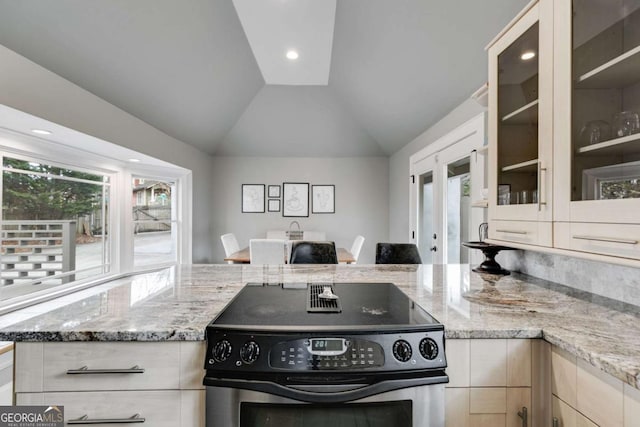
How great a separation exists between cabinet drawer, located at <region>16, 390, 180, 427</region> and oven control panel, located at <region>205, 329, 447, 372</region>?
0.19m

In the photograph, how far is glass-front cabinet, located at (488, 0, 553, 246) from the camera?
1.14m

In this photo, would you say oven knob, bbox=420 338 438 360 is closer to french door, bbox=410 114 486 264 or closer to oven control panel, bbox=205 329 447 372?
oven control panel, bbox=205 329 447 372

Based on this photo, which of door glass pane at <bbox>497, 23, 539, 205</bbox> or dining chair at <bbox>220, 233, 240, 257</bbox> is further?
dining chair at <bbox>220, 233, 240, 257</bbox>

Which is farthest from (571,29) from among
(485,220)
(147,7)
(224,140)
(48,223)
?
(224,140)

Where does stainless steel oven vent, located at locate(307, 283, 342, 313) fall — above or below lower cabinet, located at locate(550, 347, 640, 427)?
above

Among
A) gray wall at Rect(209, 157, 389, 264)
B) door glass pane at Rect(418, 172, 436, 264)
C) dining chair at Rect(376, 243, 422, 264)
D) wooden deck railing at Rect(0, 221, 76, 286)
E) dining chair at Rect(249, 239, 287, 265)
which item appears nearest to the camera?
wooden deck railing at Rect(0, 221, 76, 286)

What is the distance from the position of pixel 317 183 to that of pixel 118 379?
4.56 metres

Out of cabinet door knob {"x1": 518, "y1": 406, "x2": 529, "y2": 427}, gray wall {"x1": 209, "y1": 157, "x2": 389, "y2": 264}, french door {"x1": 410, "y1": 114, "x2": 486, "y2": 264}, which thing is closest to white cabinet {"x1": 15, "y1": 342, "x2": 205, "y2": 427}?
cabinet door knob {"x1": 518, "y1": 406, "x2": 529, "y2": 427}

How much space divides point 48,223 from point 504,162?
314 cm

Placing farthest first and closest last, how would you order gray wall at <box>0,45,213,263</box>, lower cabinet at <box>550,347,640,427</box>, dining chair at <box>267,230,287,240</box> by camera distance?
dining chair at <box>267,230,287,240</box> < gray wall at <box>0,45,213,263</box> < lower cabinet at <box>550,347,640,427</box>

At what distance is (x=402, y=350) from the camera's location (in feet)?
2.79

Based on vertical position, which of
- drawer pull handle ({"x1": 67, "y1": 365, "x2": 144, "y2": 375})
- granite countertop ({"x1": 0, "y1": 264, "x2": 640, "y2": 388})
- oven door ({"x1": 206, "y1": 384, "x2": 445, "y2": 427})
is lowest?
oven door ({"x1": 206, "y1": 384, "x2": 445, "y2": 427})

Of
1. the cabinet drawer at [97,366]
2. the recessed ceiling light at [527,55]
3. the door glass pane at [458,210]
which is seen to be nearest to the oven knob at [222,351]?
the cabinet drawer at [97,366]

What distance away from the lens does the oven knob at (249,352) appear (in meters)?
0.83
